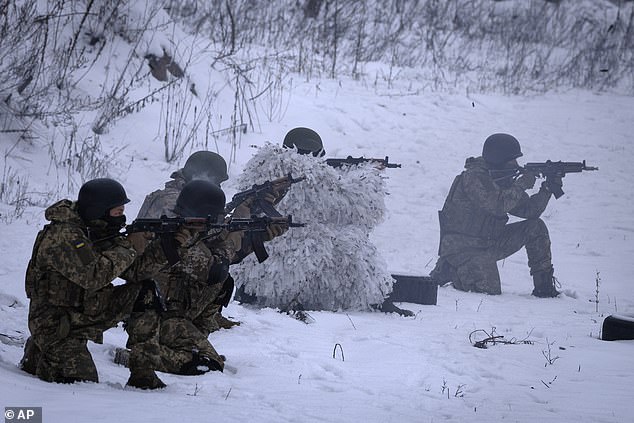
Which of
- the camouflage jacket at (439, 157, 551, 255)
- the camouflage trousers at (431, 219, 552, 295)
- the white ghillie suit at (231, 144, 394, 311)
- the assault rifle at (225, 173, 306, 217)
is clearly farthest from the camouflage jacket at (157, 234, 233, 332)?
the camouflage jacket at (439, 157, 551, 255)

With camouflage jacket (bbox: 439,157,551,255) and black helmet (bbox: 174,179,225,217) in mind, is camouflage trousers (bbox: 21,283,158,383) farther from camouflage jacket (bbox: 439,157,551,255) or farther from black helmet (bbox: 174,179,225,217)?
camouflage jacket (bbox: 439,157,551,255)

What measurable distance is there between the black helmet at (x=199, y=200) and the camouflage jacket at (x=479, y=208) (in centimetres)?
422

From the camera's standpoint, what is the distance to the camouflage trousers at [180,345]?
12.2 ft

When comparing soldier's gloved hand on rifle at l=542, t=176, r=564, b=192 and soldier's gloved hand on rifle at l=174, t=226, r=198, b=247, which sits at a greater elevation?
soldier's gloved hand on rifle at l=542, t=176, r=564, b=192

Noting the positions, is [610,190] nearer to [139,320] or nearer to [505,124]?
[505,124]

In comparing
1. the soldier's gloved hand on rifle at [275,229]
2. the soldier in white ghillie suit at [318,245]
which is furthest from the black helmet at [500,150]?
the soldier's gloved hand on rifle at [275,229]

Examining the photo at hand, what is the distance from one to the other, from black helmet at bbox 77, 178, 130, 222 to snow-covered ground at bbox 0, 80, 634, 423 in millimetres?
785

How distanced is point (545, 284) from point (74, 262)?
543 centimetres

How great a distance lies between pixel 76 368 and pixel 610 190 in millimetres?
8615

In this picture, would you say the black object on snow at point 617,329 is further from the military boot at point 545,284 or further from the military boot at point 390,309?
the military boot at point 545,284

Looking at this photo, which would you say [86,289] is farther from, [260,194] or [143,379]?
[260,194]

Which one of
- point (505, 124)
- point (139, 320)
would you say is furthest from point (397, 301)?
point (505, 124)

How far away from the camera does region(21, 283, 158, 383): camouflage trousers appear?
3363 millimetres

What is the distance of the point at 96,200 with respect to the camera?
11.3ft
